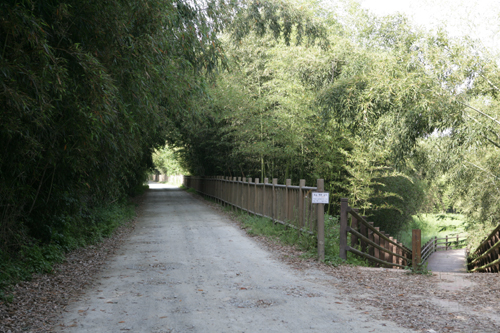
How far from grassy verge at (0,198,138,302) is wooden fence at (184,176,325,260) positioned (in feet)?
13.9

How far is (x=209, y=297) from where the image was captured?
500 cm

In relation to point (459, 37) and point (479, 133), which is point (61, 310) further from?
point (459, 37)

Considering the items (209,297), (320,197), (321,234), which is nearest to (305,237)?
(321,234)

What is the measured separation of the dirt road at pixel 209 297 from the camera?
403 cm

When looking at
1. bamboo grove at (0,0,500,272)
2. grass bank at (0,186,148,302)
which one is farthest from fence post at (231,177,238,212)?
grass bank at (0,186,148,302)

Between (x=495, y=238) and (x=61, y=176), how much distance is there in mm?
10921

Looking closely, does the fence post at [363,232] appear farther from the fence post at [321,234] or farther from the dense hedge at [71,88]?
the dense hedge at [71,88]

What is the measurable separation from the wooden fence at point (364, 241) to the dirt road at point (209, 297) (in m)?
1.10

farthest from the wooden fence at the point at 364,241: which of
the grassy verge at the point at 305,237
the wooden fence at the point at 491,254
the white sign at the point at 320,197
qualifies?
the wooden fence at the point at 491,254

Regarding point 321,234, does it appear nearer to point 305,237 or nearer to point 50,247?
point 305,237

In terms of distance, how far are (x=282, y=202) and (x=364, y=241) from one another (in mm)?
3063

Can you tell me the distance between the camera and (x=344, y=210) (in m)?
7.46

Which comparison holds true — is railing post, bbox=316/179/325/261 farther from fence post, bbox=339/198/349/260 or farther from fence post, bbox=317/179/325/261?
fence post, bbox=339/198/349/260

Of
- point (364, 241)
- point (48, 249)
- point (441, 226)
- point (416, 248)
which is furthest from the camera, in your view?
point (441, 226)
